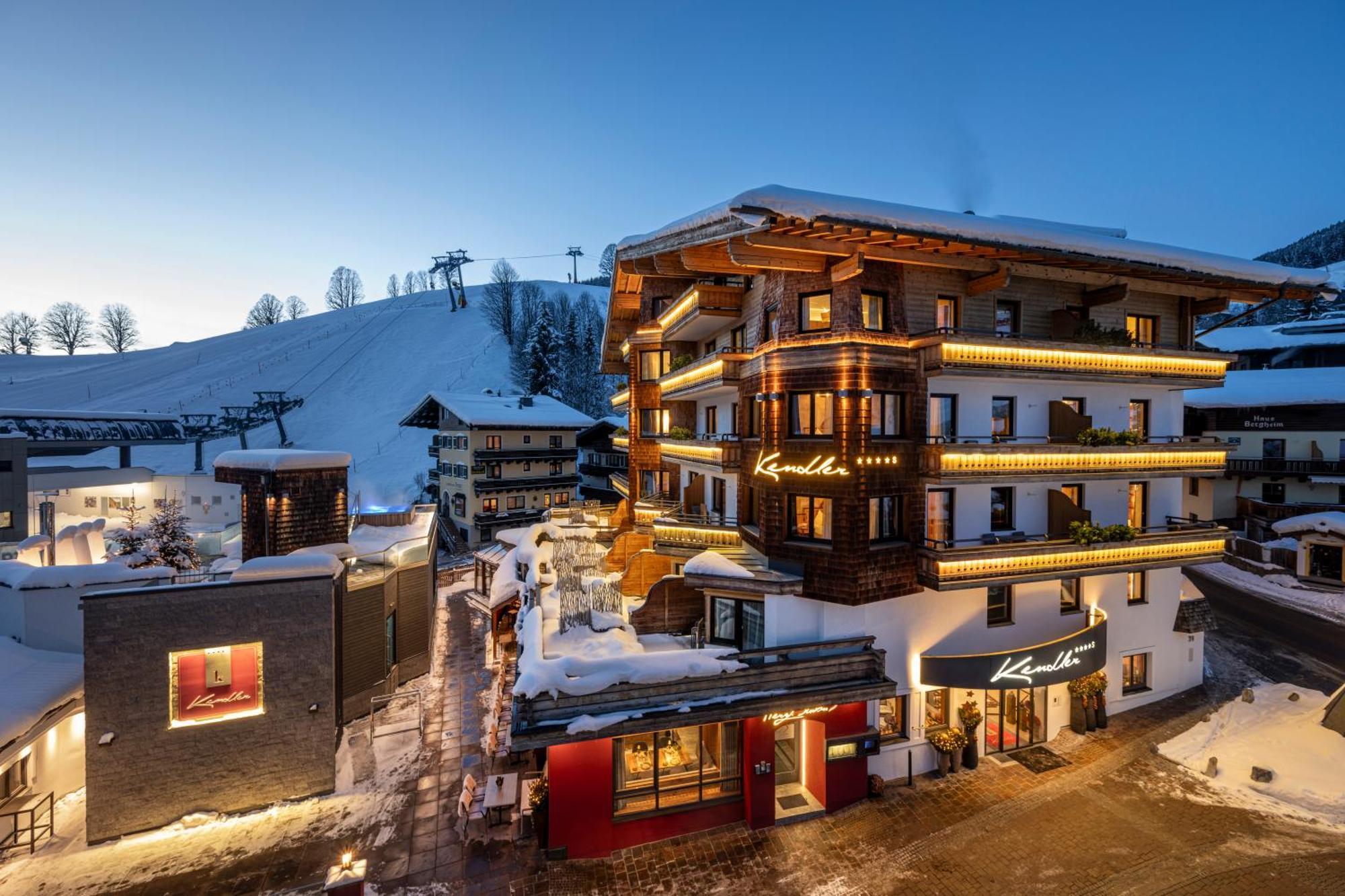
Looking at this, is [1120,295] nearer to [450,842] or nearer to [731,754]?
[731,754]

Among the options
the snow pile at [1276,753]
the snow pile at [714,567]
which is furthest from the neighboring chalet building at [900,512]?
the snow pile at [1276,753]

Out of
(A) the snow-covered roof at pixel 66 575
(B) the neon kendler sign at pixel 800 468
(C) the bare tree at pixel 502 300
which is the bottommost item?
(A) the snow-covered roof at pixel 66 575

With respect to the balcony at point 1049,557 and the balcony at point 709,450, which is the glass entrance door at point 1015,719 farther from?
the balcony at point 709,450

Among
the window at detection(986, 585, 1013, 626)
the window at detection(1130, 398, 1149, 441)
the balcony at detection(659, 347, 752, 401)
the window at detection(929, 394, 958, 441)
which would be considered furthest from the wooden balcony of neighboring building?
the window at detection(1130, 398, 1149, 441)

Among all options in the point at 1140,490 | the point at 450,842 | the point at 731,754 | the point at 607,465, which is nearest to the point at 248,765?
the point at 450,842

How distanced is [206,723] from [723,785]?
605 inches

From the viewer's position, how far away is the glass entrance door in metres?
18.1

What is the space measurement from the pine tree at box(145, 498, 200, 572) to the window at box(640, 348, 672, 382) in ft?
68.9

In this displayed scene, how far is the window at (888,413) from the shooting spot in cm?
1655

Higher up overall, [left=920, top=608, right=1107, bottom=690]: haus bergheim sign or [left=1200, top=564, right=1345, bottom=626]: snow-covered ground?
[left=920, top=608, right=1107, bottom=690]: haus bergheim sign

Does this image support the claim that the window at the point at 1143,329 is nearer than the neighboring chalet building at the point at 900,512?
No

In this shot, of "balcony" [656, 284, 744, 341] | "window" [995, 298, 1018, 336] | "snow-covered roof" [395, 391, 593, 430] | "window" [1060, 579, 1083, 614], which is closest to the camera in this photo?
"window" [995, 298, 1018, 336]

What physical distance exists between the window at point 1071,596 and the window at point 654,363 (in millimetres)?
18838

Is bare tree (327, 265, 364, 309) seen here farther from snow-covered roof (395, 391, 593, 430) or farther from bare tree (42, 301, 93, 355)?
snow-covered roof (395, 391, 593, 430)
